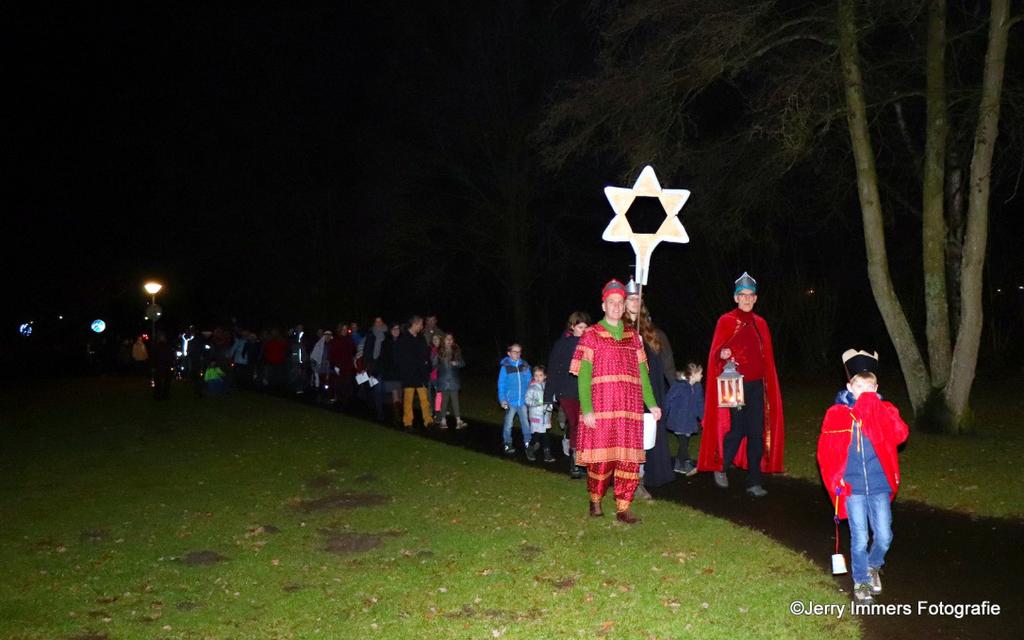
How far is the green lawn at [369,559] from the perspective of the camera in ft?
19.8

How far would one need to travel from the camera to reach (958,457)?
1166 cm

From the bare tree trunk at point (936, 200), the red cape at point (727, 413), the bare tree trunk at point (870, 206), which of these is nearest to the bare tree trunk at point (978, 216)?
the bare tree trunk at point (936, 200)

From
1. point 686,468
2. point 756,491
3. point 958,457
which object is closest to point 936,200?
point 958,457

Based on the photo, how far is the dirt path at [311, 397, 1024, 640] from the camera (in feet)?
18.7

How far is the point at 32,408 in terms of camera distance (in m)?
24.6

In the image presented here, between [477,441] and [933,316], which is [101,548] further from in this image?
[933,316]

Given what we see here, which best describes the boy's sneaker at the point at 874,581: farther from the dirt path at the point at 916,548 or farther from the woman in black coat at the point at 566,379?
the woman in black coat at the point at 566,379

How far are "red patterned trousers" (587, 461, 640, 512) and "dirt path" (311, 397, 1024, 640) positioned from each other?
2.72 feet

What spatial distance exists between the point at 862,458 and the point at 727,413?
13.7 feet

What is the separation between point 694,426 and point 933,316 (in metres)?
5.10

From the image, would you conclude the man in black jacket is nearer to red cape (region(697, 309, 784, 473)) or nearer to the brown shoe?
red cape (region(697, 309, 784, 473))

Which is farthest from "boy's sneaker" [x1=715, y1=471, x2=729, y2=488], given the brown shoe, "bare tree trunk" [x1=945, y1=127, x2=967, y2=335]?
"bare tree trunk" [x1=945, y1=127, x2=967, y2=335]

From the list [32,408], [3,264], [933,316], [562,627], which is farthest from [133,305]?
[562,627]

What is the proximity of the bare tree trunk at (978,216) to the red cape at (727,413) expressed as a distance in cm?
471
